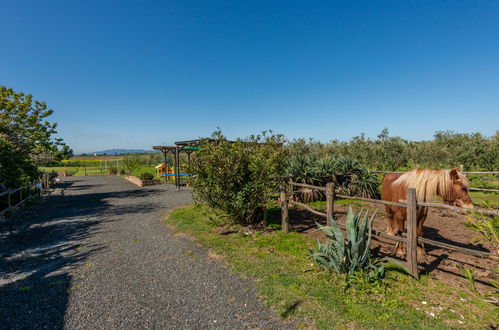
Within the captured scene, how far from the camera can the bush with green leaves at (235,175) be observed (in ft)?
21.2

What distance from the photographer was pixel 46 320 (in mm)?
3094

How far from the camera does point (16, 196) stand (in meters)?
10.9

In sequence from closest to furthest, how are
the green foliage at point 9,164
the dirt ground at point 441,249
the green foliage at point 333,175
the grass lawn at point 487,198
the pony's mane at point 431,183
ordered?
the dirt ground at point 441,249 → the pony's mane at point 431,183 → the grass lawn at point 487,198 → the green foliage at point 9,164 → the green foliage at point 333,175

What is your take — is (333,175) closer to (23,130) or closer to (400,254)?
(400,254)

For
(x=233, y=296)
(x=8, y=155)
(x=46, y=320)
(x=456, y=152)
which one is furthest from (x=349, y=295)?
(x=456, y=152)

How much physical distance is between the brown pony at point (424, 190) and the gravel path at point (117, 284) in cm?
348

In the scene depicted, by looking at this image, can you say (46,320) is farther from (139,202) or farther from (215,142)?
(139,202)

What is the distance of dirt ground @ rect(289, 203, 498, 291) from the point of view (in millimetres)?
3990

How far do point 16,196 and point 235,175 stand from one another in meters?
11.3

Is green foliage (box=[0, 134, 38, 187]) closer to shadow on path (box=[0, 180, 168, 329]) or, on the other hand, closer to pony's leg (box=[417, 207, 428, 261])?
Result: shadow on path (box=[0, 180, 168, 329])

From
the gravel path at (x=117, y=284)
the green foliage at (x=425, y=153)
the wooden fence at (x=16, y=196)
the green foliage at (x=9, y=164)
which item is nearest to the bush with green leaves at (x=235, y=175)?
the gravel path at (x=117, y=284)

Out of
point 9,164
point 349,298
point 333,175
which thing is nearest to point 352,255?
point 349,298

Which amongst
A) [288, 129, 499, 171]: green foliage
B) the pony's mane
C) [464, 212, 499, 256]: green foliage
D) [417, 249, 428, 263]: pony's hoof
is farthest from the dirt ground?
[288, 129, 499, 171]: green foliage

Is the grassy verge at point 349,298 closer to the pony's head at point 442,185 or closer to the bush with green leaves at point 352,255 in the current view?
the bush with green leaves at point 352,255
